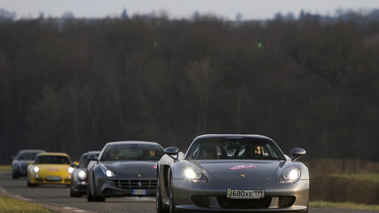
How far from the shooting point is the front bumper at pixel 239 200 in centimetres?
1264

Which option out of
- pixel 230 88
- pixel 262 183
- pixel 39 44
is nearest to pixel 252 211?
pixel 262 183

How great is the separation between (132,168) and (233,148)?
6701mm

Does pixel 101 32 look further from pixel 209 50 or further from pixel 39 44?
pixel 209 50

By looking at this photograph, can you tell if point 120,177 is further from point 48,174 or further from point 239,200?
point 48,174

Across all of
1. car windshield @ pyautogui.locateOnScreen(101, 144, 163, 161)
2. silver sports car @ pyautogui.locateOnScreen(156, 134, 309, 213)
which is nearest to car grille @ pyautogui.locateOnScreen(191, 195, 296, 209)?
silver sports car @ pyautogui.locateOnScreen(156, 134, 309, 213)

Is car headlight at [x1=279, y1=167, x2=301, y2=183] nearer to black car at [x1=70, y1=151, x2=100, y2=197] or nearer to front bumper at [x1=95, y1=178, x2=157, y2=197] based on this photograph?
front bumper at [x1=95, y1=178, x2=157, y2=197]

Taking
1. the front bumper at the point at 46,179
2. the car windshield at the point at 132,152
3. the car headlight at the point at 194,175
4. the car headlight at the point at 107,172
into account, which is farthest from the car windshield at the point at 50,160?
the car headlight at the point at 194,175

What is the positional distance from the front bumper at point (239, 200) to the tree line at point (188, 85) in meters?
84.8

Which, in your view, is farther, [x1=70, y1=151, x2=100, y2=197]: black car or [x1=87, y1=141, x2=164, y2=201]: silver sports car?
[x1=70, y1=151, x2=100, y2=197]: black car

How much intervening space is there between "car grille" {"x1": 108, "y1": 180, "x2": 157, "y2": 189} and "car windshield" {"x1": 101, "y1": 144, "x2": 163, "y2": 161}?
1.33 metres

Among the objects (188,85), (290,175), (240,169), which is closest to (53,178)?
(240,169)

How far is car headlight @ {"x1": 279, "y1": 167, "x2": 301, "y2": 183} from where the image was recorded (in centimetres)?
1298

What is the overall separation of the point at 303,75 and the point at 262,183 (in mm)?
92405

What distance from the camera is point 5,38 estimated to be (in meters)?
129
